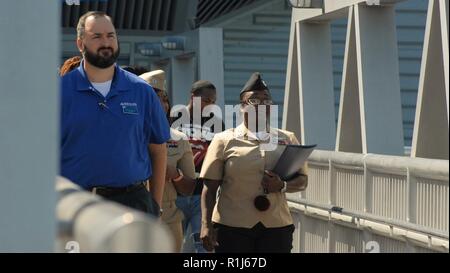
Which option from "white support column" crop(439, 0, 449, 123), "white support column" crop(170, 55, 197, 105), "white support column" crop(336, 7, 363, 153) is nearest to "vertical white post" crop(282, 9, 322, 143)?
"white support column" crop(336, 7, 363, 153)

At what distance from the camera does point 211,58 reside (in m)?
21.6

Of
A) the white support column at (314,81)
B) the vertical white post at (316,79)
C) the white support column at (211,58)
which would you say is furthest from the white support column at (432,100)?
the white support column at (211,58)

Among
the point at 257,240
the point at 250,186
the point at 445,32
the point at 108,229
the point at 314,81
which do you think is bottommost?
the point at 257,240

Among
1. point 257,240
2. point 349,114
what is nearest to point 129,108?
point 257,240

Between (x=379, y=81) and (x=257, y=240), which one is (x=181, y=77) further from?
(x=257, y=240)

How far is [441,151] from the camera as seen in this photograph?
10258 mm

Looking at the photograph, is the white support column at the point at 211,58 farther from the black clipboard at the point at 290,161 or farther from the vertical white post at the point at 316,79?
the black clipboard at the point at 290,161

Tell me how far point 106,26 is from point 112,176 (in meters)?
0.76

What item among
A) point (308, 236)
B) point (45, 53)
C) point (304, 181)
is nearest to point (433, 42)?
point (308, 236)

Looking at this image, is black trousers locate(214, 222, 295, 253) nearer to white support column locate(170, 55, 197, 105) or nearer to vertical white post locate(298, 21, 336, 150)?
vertical white post locate(298, 21, 336, 150)

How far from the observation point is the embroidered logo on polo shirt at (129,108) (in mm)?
6305

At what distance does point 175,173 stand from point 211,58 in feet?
43.3

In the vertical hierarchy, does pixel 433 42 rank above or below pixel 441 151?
above
